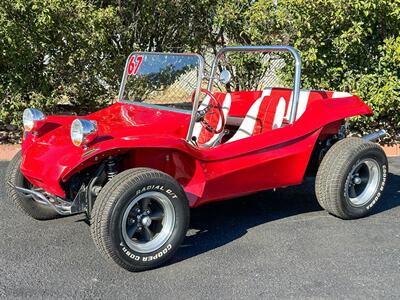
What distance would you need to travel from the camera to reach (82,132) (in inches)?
123

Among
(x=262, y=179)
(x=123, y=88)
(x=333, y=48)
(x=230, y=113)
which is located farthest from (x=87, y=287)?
(x=333, y=48)

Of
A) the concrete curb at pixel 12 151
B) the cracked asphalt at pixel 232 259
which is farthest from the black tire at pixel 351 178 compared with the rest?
the concrete curb at pixel 12 151

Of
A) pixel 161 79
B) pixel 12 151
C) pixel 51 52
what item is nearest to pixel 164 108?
pixel 161 79

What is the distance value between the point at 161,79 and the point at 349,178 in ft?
5.78

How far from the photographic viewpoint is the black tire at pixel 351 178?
13.1 feet

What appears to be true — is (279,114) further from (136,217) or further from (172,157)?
(136,217)

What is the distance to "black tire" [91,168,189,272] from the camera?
300cm

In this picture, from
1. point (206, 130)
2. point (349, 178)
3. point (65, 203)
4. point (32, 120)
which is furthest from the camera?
point (206, 130)

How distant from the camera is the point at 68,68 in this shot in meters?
6.60

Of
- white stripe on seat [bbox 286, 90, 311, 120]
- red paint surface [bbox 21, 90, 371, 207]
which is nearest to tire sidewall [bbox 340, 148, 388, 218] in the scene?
red paint surface [bbox 21, 90, 371, 207]

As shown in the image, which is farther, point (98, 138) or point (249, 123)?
point (249, 123)

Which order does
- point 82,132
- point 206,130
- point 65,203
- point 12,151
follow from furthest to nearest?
point 12,151 < point 206,130 < point 65,203 < point 82,132

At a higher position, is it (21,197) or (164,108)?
(164,108)

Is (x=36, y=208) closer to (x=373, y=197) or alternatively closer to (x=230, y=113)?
(x=230, y=113)
